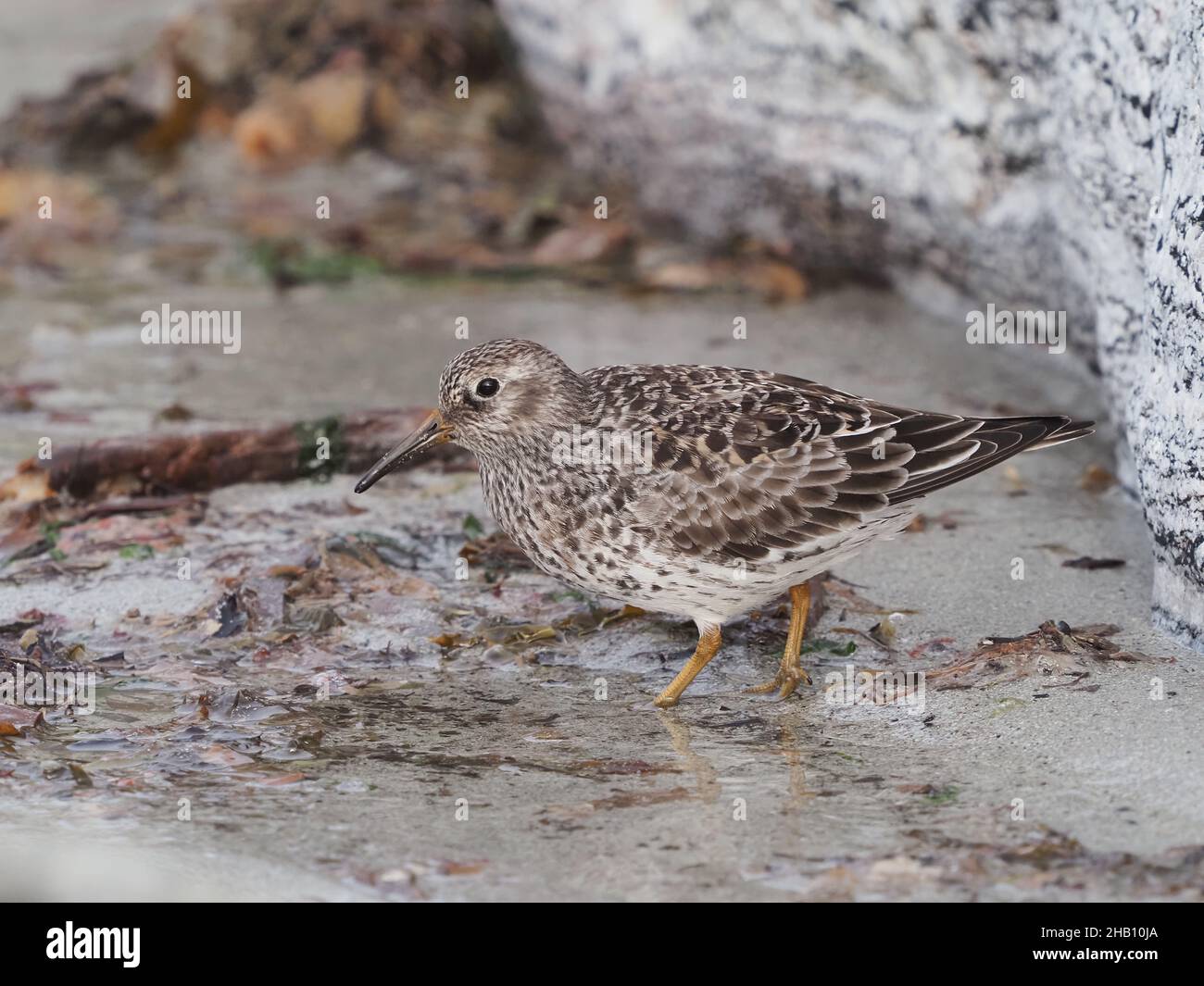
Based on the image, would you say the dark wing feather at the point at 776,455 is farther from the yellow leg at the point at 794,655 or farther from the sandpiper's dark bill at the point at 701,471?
the yellow leg at the point at 794,655

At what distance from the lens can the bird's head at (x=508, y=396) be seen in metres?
5.86

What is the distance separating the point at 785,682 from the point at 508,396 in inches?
54.7

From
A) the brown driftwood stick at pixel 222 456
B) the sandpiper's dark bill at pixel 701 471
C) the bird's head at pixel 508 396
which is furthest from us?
the brown driftwood stick at pixel 222 456

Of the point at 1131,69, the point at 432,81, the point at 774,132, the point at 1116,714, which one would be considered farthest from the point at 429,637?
the point at 432,81

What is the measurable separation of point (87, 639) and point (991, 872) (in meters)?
3.31

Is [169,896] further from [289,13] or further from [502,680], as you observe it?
[289,13]

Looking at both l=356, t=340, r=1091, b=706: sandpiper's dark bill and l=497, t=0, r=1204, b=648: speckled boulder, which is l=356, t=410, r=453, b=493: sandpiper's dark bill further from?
l=497, t=0, r=1204, b=648: speckled boulder

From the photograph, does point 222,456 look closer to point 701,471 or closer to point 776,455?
point 701,471

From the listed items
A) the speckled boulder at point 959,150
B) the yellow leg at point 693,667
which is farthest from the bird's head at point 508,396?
the speckled boulder at point 959,150

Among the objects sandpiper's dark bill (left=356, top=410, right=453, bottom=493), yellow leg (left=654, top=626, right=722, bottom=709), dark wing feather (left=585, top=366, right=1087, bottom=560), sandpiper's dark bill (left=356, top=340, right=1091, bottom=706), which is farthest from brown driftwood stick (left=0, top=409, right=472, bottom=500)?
yellow leg (left=654, top=626, right=722, bottom=709)

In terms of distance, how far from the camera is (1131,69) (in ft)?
20.4

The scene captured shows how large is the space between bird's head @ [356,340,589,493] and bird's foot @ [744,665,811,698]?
3.67 feet

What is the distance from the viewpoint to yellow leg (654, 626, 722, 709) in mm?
5543

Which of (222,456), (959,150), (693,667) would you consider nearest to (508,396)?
(693,667)
